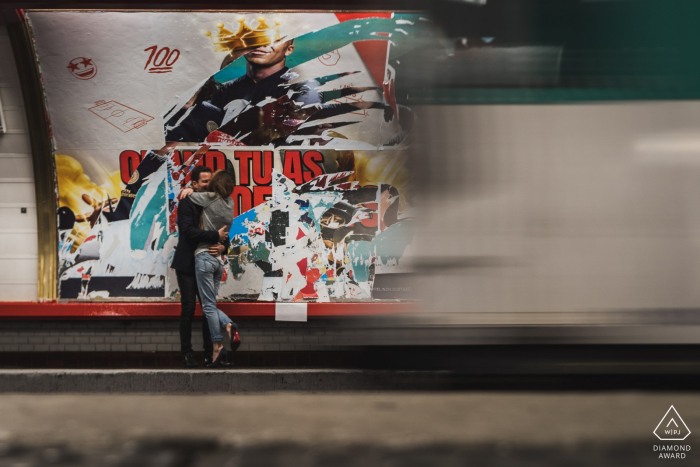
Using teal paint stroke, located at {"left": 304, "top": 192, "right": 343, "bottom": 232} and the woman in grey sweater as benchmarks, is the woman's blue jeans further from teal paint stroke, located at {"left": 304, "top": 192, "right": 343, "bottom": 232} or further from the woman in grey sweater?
teal paint stroke, located at {"left": 304, "top": 192, "right": 343, "bottom": 232}

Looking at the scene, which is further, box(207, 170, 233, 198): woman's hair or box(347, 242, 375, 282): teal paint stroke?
box(347, 242, 375, 282): teal paint stroke

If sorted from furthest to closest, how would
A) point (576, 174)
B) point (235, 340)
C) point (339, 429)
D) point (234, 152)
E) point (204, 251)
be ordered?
point (234, 152)
point (235, 340)
point (204, 251)
point (339, 429)
point (576, 174)

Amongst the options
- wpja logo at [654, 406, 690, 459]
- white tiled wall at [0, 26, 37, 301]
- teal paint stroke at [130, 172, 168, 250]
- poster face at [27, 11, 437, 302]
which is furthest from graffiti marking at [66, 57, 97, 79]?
wpja logo at [654, 406, 690, 459]

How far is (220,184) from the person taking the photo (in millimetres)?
5129

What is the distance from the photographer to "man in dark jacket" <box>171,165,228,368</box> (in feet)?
16.6

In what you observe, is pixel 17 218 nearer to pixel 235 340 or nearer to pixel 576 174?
pixel 235 340

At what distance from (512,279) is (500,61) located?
3.18 feet

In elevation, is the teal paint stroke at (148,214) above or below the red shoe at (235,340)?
above

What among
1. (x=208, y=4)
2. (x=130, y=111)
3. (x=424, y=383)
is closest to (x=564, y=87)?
(x=424, y=383)

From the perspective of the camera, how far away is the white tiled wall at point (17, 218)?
5.77 meters

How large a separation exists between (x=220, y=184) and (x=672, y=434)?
12.7ft

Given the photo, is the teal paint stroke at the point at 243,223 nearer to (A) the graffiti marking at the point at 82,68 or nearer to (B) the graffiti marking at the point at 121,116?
(B) the graffiti marking at the point at 121,116

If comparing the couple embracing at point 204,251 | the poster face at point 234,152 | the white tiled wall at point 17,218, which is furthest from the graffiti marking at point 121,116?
the couple embracing at point 204,251

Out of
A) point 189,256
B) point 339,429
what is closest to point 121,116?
point 189,256
